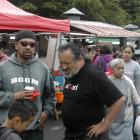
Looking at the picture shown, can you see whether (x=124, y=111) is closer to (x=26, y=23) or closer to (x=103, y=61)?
(x=26, y=23)

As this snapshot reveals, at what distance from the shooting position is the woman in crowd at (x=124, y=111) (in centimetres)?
Result: 552

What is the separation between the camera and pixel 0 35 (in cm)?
992

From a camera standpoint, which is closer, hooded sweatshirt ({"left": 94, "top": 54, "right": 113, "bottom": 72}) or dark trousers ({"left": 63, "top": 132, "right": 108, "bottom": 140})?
dark trousers ({"left": 63, "top": 132, "right": 108, "bottom": 140})

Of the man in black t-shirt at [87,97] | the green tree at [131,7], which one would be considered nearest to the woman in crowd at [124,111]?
the man in black t-shirt at [87,97]

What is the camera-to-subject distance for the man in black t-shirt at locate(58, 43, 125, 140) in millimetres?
4066

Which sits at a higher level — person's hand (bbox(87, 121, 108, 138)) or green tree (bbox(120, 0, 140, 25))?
green tree (bbox(120, 0, 140, 25))

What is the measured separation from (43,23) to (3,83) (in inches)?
154

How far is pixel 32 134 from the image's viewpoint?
453 centimetres

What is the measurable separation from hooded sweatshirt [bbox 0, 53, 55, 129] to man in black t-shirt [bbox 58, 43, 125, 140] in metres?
0.48

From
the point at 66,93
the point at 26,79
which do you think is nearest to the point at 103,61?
the point at 26,79

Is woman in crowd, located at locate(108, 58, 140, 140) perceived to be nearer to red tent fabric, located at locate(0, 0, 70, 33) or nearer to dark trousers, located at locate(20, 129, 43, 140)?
dark trousers, located at locate(20, 129, 43, 140)

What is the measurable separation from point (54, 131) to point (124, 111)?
377cm

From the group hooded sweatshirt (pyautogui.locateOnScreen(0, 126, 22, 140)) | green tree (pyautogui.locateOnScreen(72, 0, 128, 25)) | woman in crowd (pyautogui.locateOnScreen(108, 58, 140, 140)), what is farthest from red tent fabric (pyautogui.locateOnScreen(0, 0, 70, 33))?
green tree (pyautogui.locateOnScreen(72, 0, 128, 25))

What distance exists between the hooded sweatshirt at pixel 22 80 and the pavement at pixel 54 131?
4.00m
